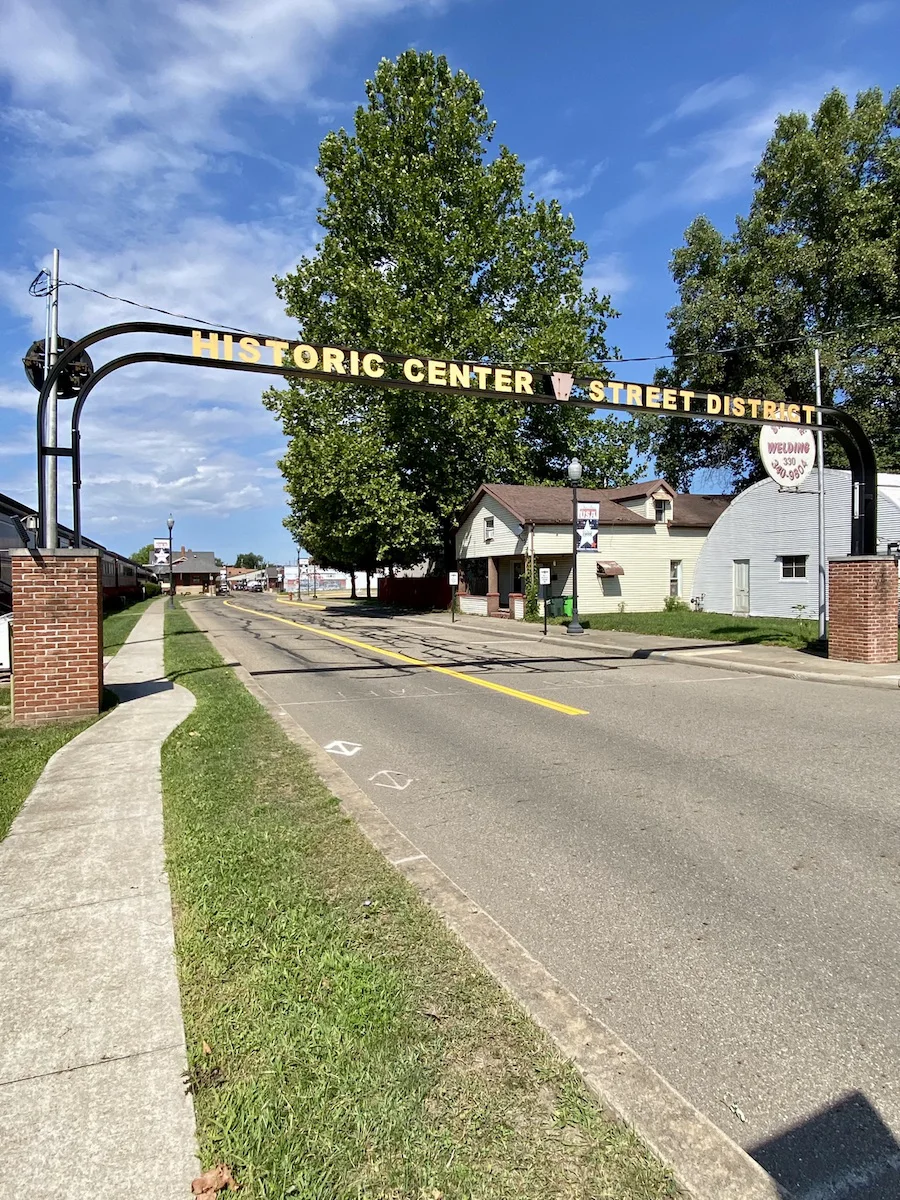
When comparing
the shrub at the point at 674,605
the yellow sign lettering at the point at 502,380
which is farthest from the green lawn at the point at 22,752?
the shrub at the point at 674,605

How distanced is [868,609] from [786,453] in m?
3.71

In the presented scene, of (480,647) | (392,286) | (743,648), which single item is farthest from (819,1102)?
(392,286)

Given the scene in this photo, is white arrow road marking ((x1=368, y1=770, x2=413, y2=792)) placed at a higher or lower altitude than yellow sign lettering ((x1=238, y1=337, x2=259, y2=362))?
lower

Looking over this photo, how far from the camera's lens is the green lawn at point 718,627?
1781 centimetres

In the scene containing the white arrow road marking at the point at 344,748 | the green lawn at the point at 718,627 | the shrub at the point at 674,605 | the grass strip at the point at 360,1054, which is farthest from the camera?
the shrub at the point at 674,605

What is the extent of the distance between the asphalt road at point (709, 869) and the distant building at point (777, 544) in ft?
43.9

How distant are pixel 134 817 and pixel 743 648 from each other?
47.0 ft

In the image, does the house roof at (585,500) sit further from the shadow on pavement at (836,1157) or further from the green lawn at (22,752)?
the shadow on pavement at (836,1157)

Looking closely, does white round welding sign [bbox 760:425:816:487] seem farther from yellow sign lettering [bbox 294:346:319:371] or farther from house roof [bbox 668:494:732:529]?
house roof [bbox 668:494:732:529]

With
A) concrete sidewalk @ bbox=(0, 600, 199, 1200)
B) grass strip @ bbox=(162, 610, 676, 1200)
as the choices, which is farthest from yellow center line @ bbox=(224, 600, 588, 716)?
concrete sidewalk @ bbox=(0, 600, 199, 1200)

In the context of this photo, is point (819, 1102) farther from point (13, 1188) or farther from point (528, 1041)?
point (13, 1188)

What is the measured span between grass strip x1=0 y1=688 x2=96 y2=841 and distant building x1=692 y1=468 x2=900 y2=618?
1949 cm

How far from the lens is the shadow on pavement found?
211 cm

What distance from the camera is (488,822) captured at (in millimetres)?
5289
